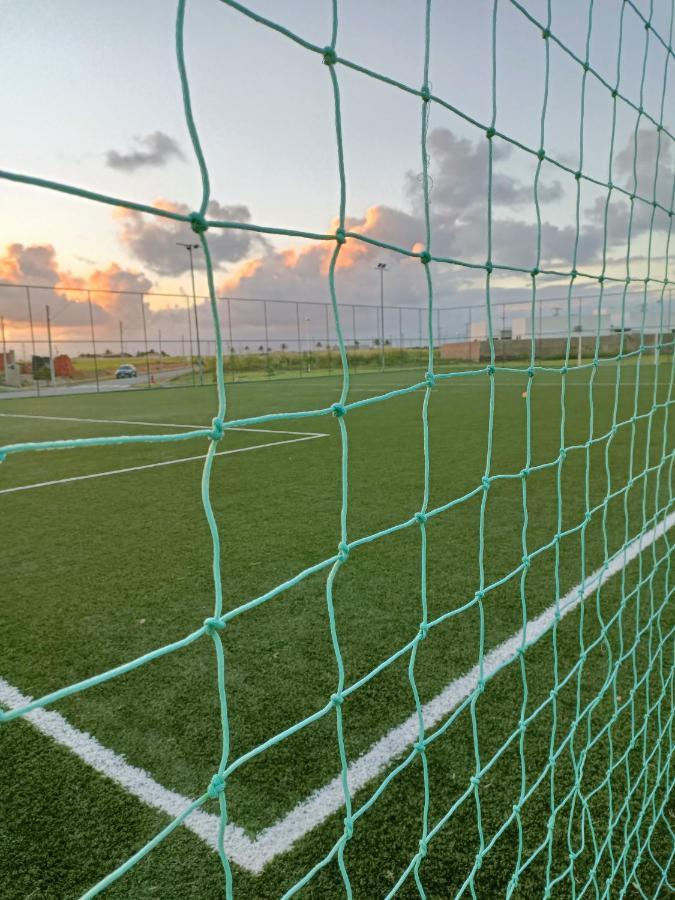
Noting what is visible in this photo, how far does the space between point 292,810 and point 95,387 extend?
21492 millimetres

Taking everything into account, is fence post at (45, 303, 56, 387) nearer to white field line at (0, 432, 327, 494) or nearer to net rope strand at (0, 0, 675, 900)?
white field line at (0, 432, 327, 494)

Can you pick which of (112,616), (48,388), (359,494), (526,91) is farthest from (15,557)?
(48,388)

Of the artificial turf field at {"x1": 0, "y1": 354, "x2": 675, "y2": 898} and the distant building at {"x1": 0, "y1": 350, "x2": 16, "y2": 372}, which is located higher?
the distant building at {"x1": 0, "y1": 350, "x2": 16, "y2": 372}

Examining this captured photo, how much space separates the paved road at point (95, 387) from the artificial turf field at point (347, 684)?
1595 centimetres

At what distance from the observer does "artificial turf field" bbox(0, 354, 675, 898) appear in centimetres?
142

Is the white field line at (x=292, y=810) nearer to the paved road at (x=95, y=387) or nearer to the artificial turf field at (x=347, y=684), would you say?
the artificial turf field at (x=347, y=684)

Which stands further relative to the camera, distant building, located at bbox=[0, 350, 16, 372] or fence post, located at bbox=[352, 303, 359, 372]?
fence post, located at bbox=[352, 303, 359, 372]

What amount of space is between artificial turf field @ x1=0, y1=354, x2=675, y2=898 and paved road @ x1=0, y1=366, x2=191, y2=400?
1595 centimetres

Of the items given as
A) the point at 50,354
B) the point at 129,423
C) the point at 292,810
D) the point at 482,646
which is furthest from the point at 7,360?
the point at 482,646

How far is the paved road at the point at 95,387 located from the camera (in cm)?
1878

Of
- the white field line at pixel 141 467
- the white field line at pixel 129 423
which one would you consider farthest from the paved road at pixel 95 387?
the white field line at pixel 141 467

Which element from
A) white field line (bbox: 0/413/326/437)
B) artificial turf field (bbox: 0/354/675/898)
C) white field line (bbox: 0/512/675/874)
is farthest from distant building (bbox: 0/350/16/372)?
white field line (bbox: 0/512/675/874)

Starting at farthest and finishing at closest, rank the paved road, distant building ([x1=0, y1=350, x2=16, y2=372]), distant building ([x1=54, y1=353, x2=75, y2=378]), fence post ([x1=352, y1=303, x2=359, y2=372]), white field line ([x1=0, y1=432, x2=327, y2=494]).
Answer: fence post ([x1=352, y1=303, x2=359, y2=372])
distant building ([x1=54, y1=353, x2=75, y2=378])
distant building ([x1=0, y1=350, x2=16, y2=372])
the paved road
white field line ([x1=0, y1=432, x2=327, y2=494])

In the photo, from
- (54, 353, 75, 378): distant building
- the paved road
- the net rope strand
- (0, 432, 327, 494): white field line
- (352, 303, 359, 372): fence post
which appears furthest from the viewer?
(352, 303, 359, 372): fence post
